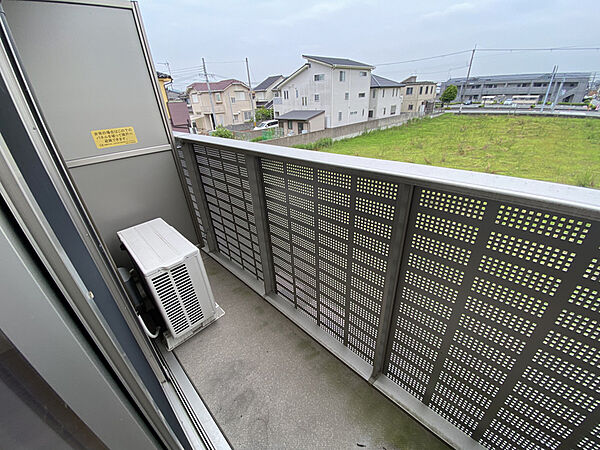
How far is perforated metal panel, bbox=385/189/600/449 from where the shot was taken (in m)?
0.69

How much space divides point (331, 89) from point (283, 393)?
13.9 m

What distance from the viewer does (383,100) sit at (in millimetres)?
16547

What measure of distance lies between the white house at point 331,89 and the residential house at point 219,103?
16.6 feet

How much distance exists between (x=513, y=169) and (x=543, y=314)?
950cm

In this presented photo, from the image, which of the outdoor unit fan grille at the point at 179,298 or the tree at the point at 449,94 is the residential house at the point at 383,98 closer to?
the tree at the point at 449,94

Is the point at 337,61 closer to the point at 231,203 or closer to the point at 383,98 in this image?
the point at 383,98

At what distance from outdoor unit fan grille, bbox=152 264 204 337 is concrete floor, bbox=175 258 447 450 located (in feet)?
0.55

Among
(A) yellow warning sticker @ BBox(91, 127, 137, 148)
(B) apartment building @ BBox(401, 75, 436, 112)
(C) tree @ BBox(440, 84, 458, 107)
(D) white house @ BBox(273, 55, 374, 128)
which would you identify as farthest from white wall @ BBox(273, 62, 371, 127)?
(A) yellow warning sticker @ BBox(91, 127, 137, 148)

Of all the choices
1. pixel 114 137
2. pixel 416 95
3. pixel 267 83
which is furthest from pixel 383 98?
pixel 114 137

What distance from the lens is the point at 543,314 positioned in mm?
744

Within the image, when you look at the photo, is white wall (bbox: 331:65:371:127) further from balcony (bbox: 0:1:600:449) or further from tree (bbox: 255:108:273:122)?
balcony (bbox: 0:1:600:449)

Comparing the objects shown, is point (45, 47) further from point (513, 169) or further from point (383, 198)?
point (513, 169)

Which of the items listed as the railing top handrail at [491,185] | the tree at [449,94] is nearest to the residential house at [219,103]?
the tree at [449,94]

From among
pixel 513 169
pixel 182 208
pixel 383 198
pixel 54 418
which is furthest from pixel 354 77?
pixel 54 418
